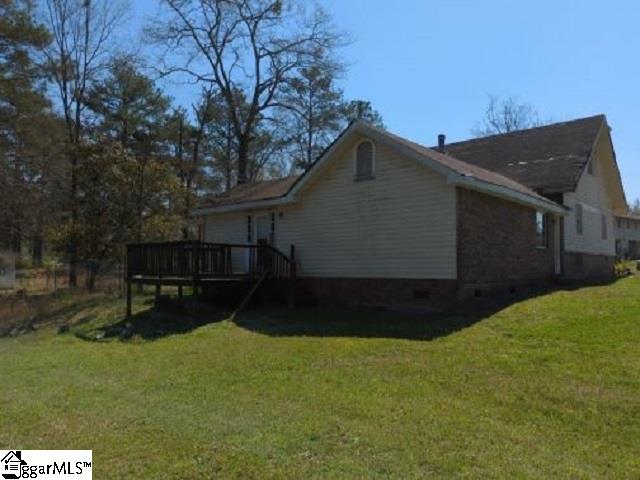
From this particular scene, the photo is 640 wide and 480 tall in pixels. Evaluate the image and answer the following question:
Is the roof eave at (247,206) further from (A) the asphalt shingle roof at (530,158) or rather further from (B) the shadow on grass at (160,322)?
(B) the shadow on grass at (160,322)

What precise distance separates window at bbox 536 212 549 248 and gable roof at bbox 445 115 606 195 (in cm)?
90

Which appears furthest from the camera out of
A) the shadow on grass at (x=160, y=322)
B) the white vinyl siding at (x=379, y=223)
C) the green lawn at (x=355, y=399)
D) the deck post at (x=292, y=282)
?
the deck post at (x=292, y=282)

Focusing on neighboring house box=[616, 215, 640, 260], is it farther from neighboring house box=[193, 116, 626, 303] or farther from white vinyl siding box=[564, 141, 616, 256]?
neighboring house box=[193, 116, 626, 303]

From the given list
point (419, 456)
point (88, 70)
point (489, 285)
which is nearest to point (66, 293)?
point (88, 70)

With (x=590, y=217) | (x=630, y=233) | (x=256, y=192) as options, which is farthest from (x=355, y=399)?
(x=630, y=233)

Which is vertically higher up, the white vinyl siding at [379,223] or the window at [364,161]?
the window at [364,161]

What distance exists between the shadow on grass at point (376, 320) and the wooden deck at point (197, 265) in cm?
134

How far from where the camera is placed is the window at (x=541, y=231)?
18.5m

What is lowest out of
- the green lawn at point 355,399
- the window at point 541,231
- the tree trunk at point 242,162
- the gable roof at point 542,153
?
the green lawn at point 355,399

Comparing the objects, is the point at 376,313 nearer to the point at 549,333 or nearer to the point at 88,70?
the point at 549,333

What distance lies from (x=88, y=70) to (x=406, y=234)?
24.1m

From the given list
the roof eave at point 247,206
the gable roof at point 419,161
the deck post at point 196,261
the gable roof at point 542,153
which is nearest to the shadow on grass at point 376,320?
the deck post at point 196,261

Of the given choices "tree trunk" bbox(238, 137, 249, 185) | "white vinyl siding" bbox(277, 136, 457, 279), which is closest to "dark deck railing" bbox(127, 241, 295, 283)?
"white vinyl siding" bbox(277, 136, 457, 279)

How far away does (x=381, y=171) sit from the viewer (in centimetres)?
1625
